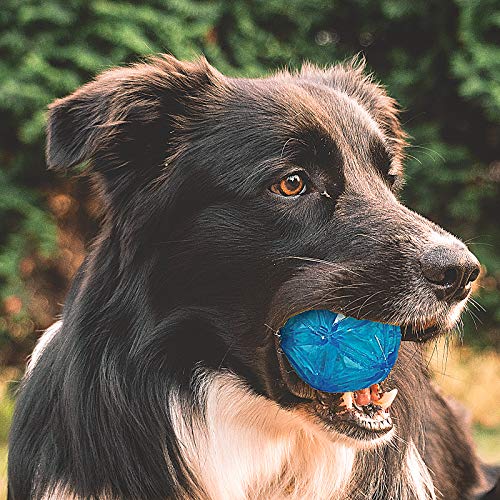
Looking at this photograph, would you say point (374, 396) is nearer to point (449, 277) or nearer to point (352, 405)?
point (352, 405)

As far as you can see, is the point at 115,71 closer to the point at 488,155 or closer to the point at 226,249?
the point at 226,249

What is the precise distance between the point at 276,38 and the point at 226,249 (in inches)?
170

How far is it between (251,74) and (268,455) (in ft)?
12.7

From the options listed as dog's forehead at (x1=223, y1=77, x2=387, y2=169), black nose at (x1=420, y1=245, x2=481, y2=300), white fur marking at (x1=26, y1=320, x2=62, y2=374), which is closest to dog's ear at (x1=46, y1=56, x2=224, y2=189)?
dog's forehead at (x1=223, y1=77, x2=387, y2=169)

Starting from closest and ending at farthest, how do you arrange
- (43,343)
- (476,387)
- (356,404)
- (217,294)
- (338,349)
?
(338,349)
(356,404)
(217,294)
(43,343)
(476,387)

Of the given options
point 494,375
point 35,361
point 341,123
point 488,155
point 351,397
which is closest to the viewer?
point 351,397

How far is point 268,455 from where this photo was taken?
3.12 metres

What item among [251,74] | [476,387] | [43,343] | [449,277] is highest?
[449,277]

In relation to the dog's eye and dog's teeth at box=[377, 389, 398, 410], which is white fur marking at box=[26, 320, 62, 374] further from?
dog's teeth at box=[377, 389, 398, 410]

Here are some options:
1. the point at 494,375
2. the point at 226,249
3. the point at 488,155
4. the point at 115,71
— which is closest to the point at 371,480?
the point at 226,249

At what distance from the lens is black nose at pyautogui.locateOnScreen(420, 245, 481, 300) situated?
2.63m

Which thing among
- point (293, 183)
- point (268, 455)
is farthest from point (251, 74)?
point (268, 455)

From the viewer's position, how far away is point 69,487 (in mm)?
2971

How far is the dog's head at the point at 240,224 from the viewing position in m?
2.79
